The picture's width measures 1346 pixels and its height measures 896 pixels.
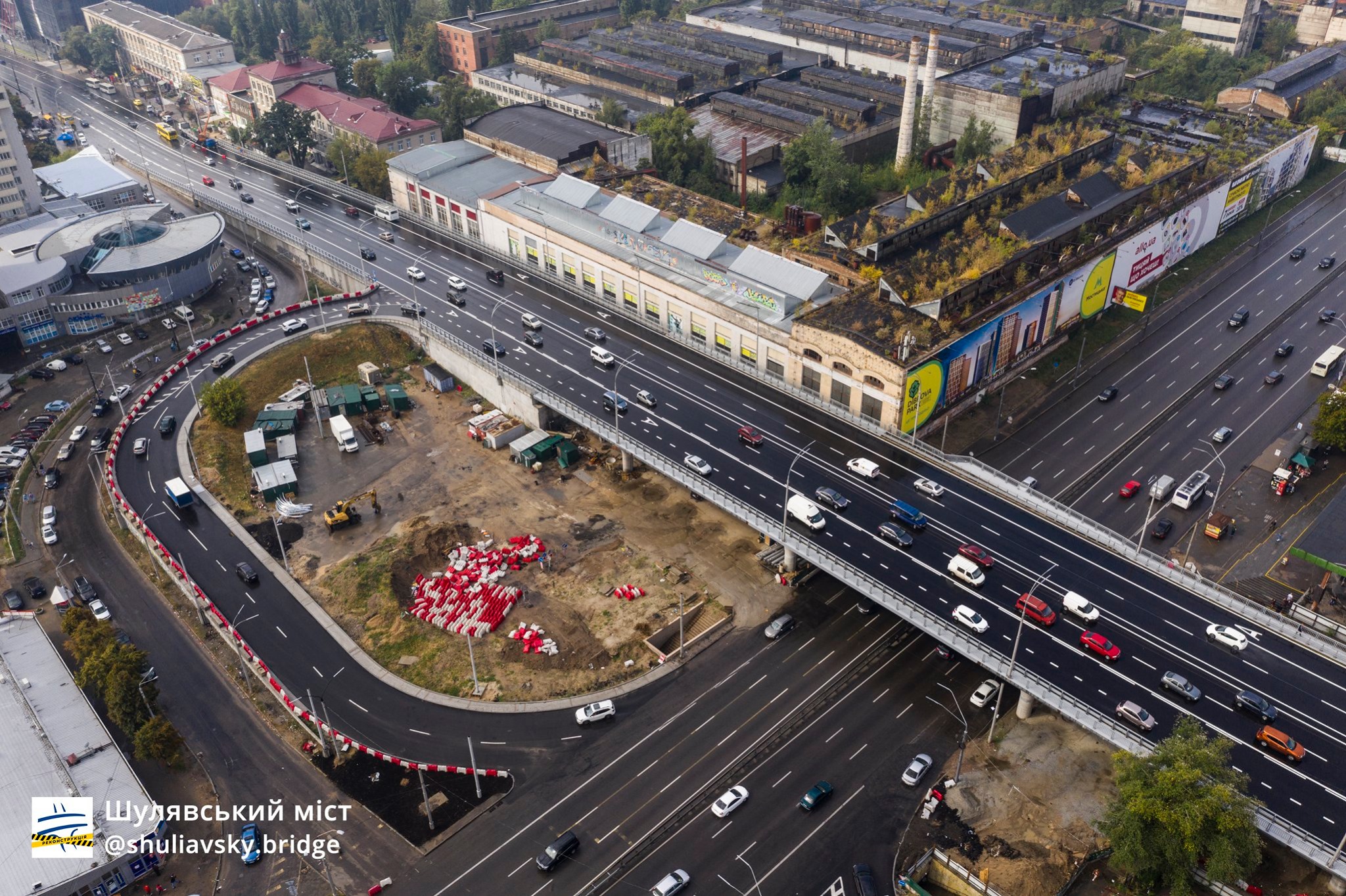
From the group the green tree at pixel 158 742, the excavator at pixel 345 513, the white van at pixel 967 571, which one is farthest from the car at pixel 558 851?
the excavator at pixel 345 513

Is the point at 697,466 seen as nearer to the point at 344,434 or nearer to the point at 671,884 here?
the point at 671,884

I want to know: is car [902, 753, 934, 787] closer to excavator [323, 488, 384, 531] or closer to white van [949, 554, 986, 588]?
white van [949, 554, 986, 588]

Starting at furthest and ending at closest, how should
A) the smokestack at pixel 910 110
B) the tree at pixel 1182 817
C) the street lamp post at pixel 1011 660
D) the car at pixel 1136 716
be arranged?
the smokestack at pixel 910 110 → the street lamp post at pixel 1011 660 → the car at pixel 1136 716 → the tree at pixel 1182 817

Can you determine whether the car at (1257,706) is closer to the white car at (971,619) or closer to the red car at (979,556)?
the white car at (971,619)

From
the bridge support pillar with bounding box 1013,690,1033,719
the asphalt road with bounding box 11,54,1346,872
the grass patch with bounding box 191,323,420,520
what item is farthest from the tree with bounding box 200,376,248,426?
the bridge support pillar with bounding box 1013,690,1033,719

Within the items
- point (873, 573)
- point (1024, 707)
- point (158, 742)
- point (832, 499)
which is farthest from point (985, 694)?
point (158, 742)

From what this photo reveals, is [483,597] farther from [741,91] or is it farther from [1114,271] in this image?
[741,91]
